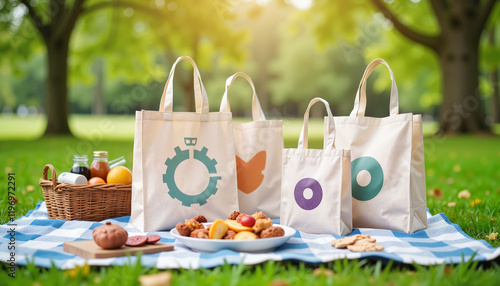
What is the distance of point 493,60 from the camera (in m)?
14.9

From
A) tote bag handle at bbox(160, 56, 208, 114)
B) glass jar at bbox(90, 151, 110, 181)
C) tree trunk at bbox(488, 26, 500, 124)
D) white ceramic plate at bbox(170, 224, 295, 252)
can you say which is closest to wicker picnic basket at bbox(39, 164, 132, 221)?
glass jar at bbox(90, 151, 110, 181)

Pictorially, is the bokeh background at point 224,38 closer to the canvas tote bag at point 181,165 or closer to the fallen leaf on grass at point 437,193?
the fallen leaf on grass at point 437,193

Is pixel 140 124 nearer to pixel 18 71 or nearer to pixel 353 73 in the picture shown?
pixel 18 71

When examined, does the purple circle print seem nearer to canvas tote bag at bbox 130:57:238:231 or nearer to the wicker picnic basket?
canvas tote bag at bbox 130:57:238:231

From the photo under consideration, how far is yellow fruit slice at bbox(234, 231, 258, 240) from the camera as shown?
7.00ft

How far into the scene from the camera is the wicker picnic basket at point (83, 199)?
2.80 m

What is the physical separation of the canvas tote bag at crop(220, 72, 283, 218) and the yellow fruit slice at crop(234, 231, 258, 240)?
92 centimetres

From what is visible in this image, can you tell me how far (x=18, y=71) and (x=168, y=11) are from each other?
5.15 m

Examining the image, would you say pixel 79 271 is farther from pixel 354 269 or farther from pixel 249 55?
pixel 249 55

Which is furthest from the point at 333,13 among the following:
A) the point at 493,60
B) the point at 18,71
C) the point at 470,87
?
the point at 18,71

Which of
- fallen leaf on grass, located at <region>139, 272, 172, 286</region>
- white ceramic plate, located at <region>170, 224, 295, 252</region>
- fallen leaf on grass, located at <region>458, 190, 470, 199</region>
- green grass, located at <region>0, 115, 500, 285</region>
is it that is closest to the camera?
fallen leaf on grass, located at <region>139, 272, 172, 286</region>

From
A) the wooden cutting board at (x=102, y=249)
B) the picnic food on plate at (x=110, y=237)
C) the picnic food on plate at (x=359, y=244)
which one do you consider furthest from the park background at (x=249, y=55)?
the picnic food on plate at (x=110, y=237)

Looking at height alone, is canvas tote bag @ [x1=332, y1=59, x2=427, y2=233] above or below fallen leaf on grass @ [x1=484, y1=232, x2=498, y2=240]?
above

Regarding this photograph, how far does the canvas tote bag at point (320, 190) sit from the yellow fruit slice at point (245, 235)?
1.78ft
